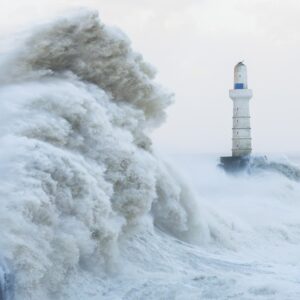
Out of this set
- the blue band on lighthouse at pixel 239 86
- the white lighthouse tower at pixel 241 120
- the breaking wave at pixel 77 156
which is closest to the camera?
the breaking wave at pixel 77 156

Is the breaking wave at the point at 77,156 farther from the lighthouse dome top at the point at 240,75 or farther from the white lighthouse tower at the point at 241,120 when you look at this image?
the lighthouse dome top at the point at 240,75

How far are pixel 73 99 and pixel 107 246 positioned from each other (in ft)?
7.66

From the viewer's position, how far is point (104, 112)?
10.9 m

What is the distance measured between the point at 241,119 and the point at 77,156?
19653 millimetres

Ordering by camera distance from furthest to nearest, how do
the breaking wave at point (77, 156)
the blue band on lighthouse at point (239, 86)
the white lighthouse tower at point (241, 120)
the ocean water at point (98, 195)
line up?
the blue band on lighthouse at point (239, 86)
the white lighthouse tower at point (241, 120)
the ocean water at point (98, 195)
the breaking wave at point (77, 156)

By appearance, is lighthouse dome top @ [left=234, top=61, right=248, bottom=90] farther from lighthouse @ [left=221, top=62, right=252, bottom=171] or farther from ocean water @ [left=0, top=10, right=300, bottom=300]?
ocean water @ [left=0, top=10, right=300, bottom=300]

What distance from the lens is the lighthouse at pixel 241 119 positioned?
28672mm

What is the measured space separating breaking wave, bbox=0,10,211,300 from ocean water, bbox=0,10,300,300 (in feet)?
0.06

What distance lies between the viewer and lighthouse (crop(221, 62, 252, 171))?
28672mm

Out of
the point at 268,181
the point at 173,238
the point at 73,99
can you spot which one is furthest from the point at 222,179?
the point at 73,99

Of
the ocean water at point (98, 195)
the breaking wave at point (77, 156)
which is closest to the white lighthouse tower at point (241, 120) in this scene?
the ocean water at point (98, 195)

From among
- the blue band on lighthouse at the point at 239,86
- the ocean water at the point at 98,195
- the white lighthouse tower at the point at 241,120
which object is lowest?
the ocean water at the point at 98,195

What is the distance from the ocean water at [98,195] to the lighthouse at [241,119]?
560 inches

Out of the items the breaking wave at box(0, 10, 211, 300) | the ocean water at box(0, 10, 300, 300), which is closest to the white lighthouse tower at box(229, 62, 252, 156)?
the ocean water at box(0, 10, 300, 300)
